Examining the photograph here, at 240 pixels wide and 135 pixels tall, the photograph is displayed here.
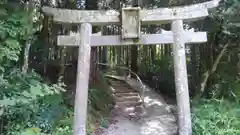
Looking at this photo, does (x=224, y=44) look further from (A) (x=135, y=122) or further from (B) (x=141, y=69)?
(B) (x=141, y=69)

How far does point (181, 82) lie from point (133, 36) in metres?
1.45

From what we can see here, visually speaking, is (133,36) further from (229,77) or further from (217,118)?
(229,77)

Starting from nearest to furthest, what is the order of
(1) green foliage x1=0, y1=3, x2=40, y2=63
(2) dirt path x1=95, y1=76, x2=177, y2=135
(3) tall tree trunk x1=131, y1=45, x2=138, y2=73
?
1. (1) green foliage x1=0, y1=3, x2=40, y2=63
2. (2) dirt path x1=95, y1=76, x2=177, y2=135
3. (3) tall tree trunk x1=131, y1=45, x2=138, y2=73

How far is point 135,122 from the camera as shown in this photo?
28.2ft

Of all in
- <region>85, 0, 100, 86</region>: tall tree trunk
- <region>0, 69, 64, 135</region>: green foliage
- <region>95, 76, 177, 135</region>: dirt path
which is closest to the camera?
<region>0, 69, 64, 135</region>: green foliage

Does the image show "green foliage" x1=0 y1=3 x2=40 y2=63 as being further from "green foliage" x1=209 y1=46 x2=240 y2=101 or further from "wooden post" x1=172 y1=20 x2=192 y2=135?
"green foliage" x1=209 y1=46 x2=240 y2=101

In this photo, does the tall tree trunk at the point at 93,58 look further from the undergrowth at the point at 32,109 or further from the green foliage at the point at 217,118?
the green foliage at the point at 217,118

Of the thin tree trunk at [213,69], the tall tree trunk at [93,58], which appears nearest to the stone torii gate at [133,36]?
the thin tree trunk at [213,69]

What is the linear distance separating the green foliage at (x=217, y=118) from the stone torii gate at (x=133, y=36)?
0.75 metres

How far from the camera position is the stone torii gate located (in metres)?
6.26

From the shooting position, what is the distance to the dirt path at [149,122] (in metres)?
7.39

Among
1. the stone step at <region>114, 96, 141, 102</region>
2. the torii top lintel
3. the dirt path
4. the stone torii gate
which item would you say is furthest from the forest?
the torii top lintel

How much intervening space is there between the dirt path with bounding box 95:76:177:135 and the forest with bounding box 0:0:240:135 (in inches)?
15.4

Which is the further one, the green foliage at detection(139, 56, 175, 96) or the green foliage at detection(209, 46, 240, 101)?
the green foliage at detection(139, 56, 175, 96)
